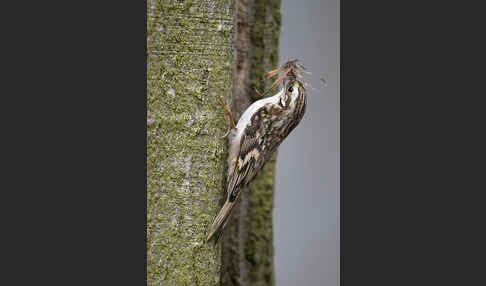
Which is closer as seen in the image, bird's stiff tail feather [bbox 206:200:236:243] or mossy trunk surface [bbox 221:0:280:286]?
bird's stiff tail feather [bbox 206:200:236:243]

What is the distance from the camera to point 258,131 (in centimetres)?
198

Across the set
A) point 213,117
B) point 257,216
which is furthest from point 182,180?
point 257,216

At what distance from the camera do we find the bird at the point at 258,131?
189cm

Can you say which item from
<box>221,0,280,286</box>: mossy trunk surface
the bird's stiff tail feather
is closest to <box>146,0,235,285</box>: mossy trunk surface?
the bird's stiff tail feather

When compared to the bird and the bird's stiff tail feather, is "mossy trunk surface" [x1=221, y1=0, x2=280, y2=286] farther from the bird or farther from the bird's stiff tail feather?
the bird's stiff tail feather

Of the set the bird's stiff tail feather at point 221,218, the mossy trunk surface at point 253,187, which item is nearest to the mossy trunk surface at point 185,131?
the bird's stiff tail feather at point 221,218

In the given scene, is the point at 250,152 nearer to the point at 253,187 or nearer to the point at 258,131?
the point at 258,131

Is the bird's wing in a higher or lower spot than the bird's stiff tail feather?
higher

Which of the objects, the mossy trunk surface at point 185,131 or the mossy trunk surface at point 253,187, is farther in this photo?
the mossy trunk surface at point 253,187

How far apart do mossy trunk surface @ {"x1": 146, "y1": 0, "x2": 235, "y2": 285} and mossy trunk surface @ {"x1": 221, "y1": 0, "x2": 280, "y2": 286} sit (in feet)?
1.23

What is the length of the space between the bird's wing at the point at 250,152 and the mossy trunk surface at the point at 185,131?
76 millimetres

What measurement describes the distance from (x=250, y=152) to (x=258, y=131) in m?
0.11

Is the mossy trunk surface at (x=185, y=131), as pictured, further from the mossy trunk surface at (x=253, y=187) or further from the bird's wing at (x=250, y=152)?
the mossy trunk surface at (x=253, y=187)

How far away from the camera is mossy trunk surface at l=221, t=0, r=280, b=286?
227cm
